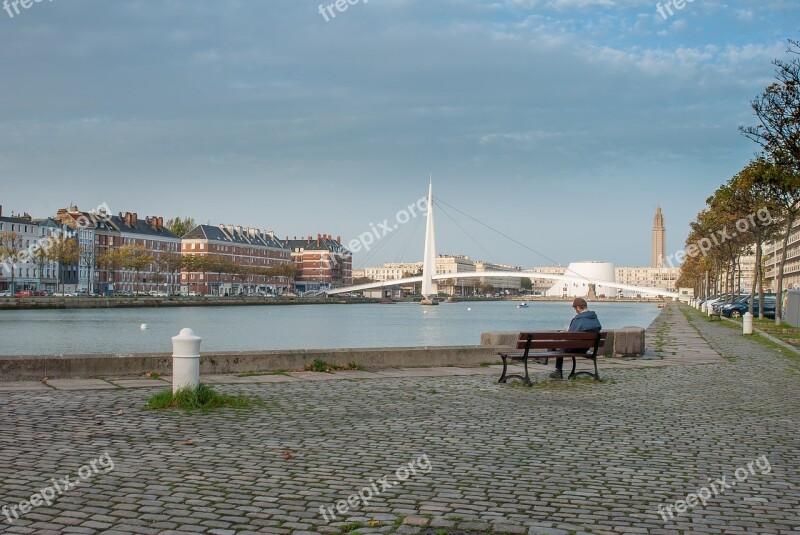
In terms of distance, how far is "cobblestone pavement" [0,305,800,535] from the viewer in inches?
237

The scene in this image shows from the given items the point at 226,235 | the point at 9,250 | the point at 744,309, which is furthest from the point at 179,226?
the point at 744,309

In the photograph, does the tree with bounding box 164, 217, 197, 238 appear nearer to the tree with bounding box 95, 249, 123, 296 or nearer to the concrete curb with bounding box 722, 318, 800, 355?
the tree with bounding box 95, 249, 123, 296

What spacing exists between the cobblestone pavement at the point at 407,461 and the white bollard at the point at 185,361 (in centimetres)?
68

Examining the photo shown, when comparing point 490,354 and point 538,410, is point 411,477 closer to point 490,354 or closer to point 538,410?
point 538,410

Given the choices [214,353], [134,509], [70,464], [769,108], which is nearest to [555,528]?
[134,509]

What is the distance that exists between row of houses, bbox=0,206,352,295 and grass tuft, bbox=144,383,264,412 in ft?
359

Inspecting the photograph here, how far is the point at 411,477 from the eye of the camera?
7324 millimetres

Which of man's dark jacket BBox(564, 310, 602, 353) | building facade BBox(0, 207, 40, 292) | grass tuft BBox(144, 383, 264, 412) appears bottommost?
grass tuft BBox(144, 383, 264, 412)

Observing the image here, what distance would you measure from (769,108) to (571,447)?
2107cm
